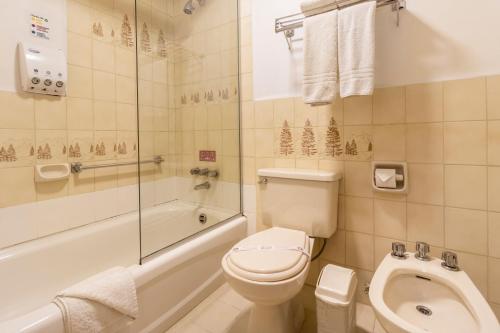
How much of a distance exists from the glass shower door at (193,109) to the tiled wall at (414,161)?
45 cm

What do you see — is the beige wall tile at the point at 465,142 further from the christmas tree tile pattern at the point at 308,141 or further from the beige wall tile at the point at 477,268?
the christmas tree tile pattern at the point at 308,141

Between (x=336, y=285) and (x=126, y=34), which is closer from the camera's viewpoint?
(x=336, y=285)

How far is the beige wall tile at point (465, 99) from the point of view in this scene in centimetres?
108

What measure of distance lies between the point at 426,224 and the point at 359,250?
36 cm

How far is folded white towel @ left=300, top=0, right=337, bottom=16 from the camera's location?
1.24 metres

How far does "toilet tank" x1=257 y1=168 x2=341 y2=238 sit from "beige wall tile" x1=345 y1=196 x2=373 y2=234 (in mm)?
83

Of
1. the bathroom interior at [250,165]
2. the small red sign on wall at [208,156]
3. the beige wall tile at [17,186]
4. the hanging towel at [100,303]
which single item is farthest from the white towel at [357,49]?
the beige wall tile at [17,186]

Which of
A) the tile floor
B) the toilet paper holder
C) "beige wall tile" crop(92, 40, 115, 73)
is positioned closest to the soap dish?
"beige wall tile" crop(92, 40, 115, 73)

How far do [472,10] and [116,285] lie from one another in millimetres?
1846

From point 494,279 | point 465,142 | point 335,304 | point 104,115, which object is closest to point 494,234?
point 494,279

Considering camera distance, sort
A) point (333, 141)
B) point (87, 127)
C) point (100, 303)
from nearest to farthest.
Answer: point (100, 303)
point (333, 141)
point (87, 127)

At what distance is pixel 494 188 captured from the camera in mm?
1075

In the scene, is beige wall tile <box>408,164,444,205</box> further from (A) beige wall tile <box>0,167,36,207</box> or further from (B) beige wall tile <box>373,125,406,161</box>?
(A) beige wall tile <box>0,167,36,207</box>

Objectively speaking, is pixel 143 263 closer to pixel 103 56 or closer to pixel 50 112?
pixel 50 112
